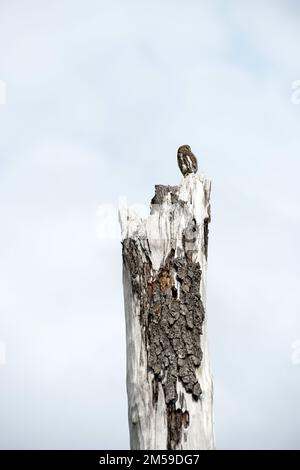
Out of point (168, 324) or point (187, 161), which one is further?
point (187, 161)

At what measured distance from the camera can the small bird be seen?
37.6 ft

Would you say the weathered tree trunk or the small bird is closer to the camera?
the weathered tree trunk

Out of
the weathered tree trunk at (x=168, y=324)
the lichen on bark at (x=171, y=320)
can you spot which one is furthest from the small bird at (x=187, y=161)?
the lichen on bark at (x=171, y=320)

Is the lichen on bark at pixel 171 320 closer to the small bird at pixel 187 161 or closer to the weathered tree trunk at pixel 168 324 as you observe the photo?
the weathered tree trunk at pixel 168 324

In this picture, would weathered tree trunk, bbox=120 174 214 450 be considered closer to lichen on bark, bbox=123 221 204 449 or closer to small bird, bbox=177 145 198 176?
lichen on bark, bbox=123 221 204 449

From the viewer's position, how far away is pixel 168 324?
285 inches

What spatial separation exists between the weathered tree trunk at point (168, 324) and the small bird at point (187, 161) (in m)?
3.76

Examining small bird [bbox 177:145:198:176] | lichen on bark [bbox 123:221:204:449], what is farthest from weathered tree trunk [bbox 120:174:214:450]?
small bird [bbox 177:145:198:176]

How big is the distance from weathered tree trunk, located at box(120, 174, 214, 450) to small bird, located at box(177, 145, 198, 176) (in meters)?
3.76

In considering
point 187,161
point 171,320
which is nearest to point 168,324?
point 171,320

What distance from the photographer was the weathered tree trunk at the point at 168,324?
707 cm

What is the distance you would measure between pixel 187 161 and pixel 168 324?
467cm

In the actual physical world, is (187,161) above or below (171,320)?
above

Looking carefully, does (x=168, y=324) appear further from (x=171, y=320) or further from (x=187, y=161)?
(x=187, y=161)
